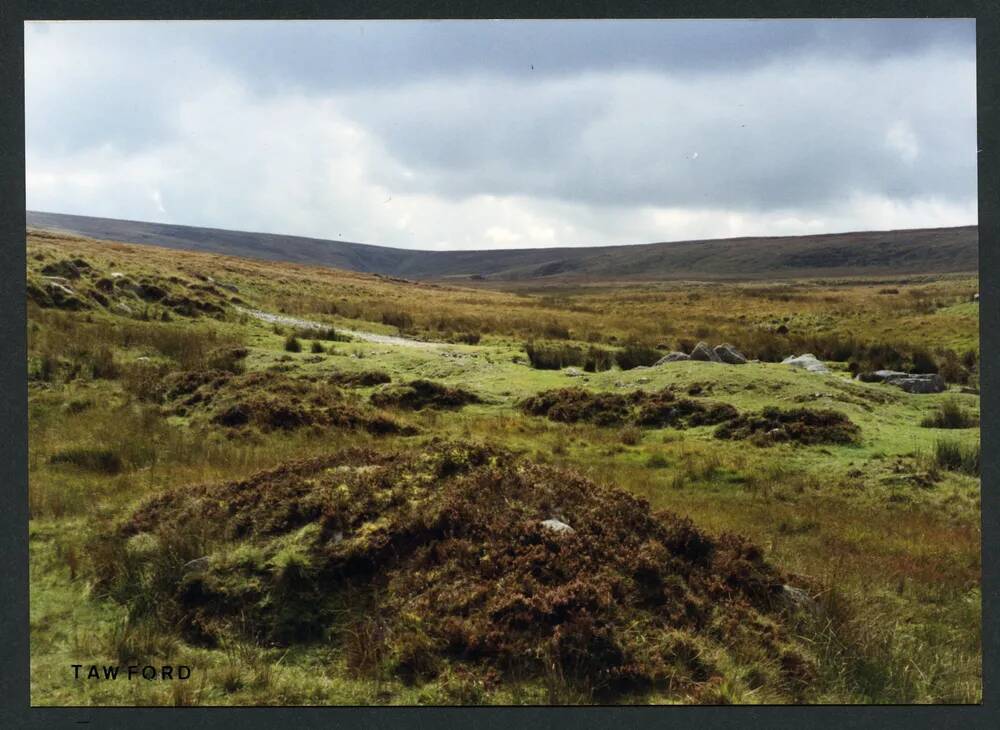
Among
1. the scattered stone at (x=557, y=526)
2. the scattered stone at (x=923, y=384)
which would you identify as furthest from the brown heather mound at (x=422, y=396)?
the scattered stone at (x=923, y=384)

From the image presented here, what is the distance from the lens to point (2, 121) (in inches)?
255

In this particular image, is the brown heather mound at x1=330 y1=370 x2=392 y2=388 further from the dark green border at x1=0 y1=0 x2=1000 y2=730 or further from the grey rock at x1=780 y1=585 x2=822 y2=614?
the grey rock at x1=780 y1=585 x2=822 y2=614

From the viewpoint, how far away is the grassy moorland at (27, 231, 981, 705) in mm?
5398

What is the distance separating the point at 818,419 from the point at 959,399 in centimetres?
375

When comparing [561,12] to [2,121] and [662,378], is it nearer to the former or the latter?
[2,121]

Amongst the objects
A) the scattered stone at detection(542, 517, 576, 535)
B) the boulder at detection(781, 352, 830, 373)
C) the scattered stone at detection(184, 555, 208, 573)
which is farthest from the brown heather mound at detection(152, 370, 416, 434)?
the boulder at detection(781, 352, 830, 373)

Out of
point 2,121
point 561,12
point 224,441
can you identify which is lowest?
point 224,441

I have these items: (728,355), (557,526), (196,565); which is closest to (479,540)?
(557,526)

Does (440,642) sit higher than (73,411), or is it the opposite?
(73,411)

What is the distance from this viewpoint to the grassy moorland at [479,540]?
5.40 m

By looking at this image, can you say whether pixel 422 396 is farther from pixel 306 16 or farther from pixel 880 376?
pixel 880 376

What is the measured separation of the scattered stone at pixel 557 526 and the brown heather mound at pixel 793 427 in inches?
266

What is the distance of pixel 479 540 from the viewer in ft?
20.0

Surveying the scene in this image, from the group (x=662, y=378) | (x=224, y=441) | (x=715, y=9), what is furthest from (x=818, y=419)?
(x=224, y=441)
